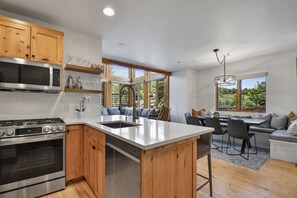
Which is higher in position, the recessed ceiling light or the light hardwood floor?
the recessed ceiling light

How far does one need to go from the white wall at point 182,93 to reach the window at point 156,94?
0.87m

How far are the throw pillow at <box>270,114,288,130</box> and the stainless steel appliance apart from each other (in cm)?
486

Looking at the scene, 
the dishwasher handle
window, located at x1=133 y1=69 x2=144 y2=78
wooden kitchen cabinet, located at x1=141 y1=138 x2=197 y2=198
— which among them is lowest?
wooden kitchen cabinet, located at x1=141 y1=138 x2=197 y2=198

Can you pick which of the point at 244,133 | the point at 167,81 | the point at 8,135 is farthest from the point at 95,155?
the point at 167,81

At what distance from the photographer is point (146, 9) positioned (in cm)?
217

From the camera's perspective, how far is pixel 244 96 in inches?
192

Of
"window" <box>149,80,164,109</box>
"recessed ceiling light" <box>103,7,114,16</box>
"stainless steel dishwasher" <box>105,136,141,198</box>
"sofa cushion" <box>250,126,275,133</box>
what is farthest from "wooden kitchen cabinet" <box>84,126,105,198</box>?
"window" <box>149,80,164,109</box>

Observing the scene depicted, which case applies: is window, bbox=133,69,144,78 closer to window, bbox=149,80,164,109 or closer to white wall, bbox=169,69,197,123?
window, bbox=149,80,164,109

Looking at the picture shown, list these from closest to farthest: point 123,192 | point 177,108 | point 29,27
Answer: point 123,192
point 29,27
point 177,108

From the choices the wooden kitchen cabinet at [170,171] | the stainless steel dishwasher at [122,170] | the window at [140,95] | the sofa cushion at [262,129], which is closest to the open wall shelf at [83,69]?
the stainless steel dishwasher at [122,170]

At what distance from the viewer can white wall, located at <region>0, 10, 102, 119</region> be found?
223cm

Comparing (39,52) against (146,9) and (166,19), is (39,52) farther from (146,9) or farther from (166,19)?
(166,19)

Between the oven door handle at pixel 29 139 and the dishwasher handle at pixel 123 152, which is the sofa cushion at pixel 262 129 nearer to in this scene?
the dishwasher handle at pixel 123 152

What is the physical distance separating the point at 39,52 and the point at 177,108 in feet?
16.8
